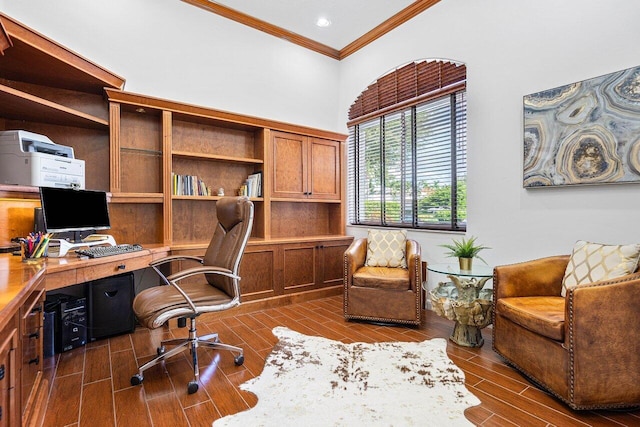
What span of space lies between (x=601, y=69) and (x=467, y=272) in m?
1.74

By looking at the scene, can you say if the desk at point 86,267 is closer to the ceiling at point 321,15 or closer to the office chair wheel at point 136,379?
the office chair wheel at point 136,379

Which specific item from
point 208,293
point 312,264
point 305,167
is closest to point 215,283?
point 208,293

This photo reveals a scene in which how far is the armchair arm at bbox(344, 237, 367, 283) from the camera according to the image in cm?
316

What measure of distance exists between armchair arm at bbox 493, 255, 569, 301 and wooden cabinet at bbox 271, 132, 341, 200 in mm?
2402

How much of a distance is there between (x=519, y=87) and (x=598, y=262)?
1.55 m

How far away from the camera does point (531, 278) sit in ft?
7.67

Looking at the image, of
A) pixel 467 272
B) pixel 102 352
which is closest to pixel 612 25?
pixel 467 272

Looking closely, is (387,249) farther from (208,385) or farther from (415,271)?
(208,385)

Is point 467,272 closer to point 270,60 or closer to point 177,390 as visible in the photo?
point 177,390

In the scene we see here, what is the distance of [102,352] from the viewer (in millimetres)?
2479

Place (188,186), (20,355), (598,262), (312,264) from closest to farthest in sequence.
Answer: (20,355) → (598,262) → (188,186) → (312,264)

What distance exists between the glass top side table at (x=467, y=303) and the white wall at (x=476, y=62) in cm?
51

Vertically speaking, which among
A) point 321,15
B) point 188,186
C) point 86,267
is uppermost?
point 321,15

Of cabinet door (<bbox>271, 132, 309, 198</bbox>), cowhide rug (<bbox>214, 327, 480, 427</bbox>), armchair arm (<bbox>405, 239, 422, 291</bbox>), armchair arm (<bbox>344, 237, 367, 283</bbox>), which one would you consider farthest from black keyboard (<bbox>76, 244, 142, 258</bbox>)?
armchair arm (<bbox>405, 239, 422, 291</bbox>)
